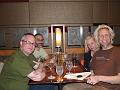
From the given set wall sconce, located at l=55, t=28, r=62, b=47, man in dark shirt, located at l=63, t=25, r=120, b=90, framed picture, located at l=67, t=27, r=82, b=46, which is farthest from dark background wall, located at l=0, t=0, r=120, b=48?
man in dark shirt, located at l=63, t=25, r=120, b=90

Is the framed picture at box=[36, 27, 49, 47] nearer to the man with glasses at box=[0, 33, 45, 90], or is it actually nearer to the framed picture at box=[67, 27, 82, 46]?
the framed picture at box=[67, 27, 82, 46]

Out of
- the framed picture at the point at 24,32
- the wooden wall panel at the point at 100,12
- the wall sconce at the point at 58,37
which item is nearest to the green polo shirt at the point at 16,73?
the wall sconce at the point at 58,37

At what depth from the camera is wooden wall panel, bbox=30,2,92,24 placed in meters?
5.37

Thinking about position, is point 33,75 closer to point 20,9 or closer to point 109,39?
point 109,39

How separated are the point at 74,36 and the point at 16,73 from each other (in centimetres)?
284

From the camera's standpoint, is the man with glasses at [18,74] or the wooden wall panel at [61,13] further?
the wooden wall panel at [61,13]

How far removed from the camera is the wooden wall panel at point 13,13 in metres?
5.30

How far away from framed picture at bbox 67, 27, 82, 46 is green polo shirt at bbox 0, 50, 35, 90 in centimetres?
269

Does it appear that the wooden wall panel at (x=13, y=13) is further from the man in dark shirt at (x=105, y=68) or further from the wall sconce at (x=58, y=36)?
the man in dark shirt at (x=105, y=68)

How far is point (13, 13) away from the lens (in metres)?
5.32

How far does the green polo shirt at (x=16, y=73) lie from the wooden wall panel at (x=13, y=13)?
2.62 m

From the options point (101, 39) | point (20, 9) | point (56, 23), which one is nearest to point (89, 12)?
point (56, 23)

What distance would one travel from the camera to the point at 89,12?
5.40 m

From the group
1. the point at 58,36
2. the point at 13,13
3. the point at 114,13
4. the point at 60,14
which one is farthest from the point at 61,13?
the point at 114,13
